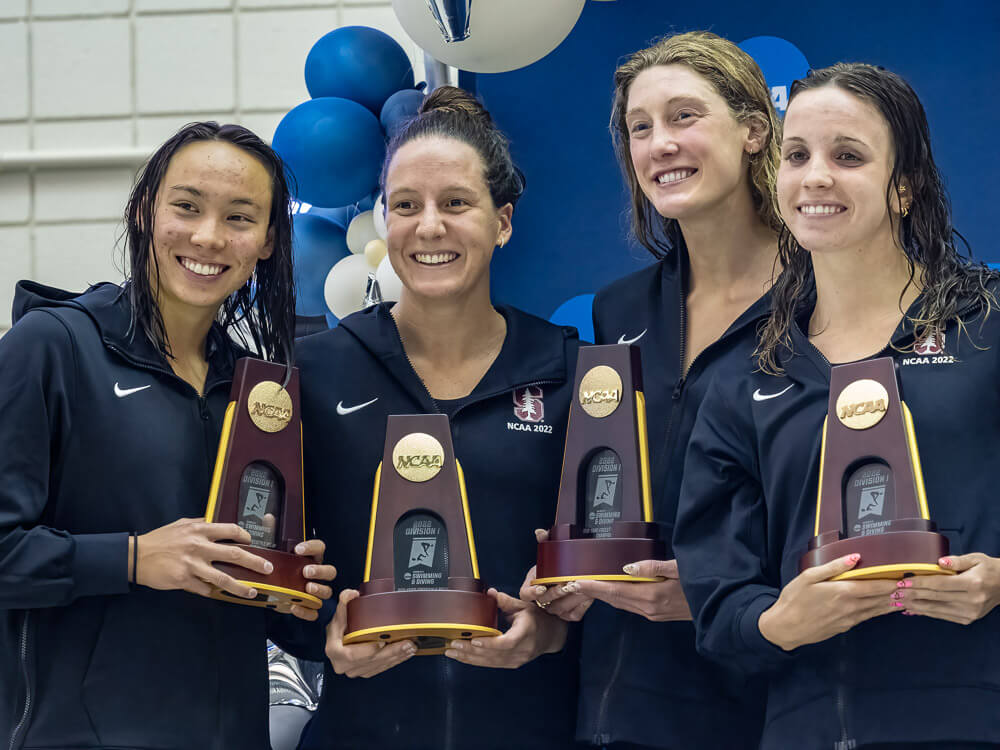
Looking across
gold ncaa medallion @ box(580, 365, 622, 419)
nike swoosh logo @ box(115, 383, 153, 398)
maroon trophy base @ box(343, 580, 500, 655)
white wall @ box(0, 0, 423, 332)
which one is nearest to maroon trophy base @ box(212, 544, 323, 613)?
maroon trophy base @ box(343, 580, 500, 655)

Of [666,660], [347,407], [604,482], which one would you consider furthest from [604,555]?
[347,407]

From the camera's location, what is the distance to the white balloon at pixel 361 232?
11.7 feet

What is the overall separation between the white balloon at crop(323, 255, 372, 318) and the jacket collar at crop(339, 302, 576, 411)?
887 millimetres

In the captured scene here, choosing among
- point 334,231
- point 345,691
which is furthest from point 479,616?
point 334,231

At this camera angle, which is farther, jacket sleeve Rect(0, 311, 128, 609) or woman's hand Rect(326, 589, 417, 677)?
woman's hand Rect(326, 589, 417, 677)

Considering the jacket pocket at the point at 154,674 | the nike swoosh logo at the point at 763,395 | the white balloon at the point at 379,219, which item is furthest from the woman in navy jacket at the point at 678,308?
the white balloon at the point at 379,219

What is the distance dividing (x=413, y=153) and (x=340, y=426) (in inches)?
22.6

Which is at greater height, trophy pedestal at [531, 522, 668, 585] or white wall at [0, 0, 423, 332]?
white wall at [0, 0, 423, 332]

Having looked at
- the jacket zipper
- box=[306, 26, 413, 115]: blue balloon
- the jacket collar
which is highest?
box=[306, 26, 413, 115]: blue balloon

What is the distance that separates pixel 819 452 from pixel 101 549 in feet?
3.77

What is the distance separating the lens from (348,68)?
3561 mm

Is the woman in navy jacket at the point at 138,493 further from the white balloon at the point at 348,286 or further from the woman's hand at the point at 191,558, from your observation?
the white balloon at the point at 348,286

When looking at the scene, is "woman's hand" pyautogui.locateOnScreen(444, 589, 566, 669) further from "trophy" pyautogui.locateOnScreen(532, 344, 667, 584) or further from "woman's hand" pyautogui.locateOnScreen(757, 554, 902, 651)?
"woman's hand" pyautogui.locateOnScreen(757, 554, 902, 651)

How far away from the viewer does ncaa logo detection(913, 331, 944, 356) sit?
1.87 m
